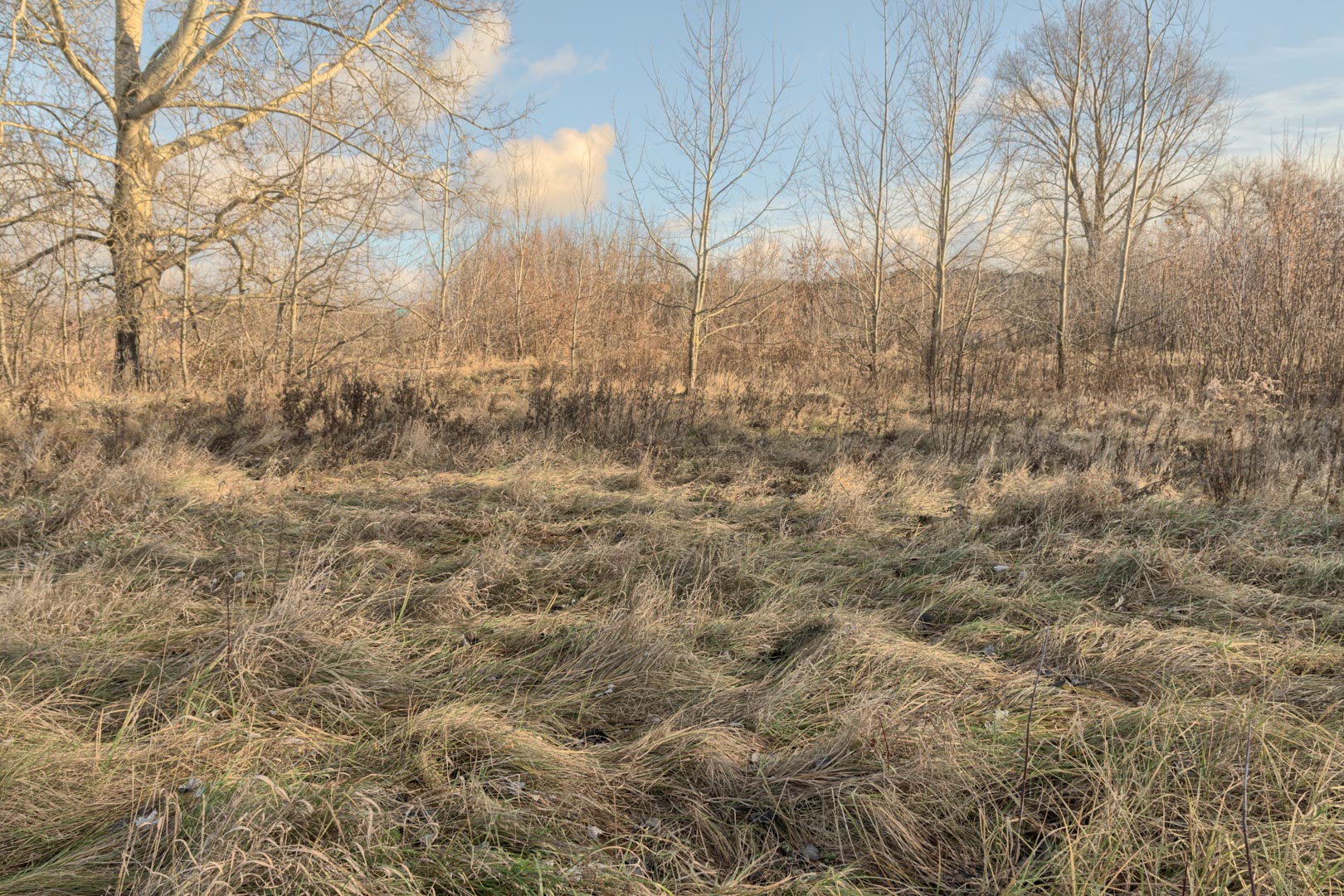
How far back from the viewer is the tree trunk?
30.3ft

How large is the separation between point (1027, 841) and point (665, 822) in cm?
97

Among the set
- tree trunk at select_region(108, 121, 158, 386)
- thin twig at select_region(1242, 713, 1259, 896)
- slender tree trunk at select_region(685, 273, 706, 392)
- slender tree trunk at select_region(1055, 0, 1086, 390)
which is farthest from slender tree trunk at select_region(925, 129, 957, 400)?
tree trunk at select_region(108, 121, 158, 386)

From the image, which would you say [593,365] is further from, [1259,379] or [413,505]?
[1259,379]

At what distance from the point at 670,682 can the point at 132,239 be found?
10.9 meters

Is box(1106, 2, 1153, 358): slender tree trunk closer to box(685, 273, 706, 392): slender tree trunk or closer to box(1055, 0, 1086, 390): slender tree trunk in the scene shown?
box(1055, 0, 1086, 390): slender tree trunk

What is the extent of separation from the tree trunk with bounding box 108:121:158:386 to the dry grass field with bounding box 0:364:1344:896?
5.47 m

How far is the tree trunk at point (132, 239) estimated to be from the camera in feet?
30.3

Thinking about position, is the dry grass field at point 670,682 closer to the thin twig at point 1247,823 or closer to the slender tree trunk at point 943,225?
the thin twig at point 1247,823

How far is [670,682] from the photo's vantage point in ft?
8.18

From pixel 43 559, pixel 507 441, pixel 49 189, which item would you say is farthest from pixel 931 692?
pixel 49 189

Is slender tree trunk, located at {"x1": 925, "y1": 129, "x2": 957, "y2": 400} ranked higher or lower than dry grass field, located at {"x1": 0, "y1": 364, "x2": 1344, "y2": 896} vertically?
higher

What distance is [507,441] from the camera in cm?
662

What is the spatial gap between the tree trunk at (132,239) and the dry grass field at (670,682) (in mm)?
5472

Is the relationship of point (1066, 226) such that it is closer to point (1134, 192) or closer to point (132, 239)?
point (1134, 192)
